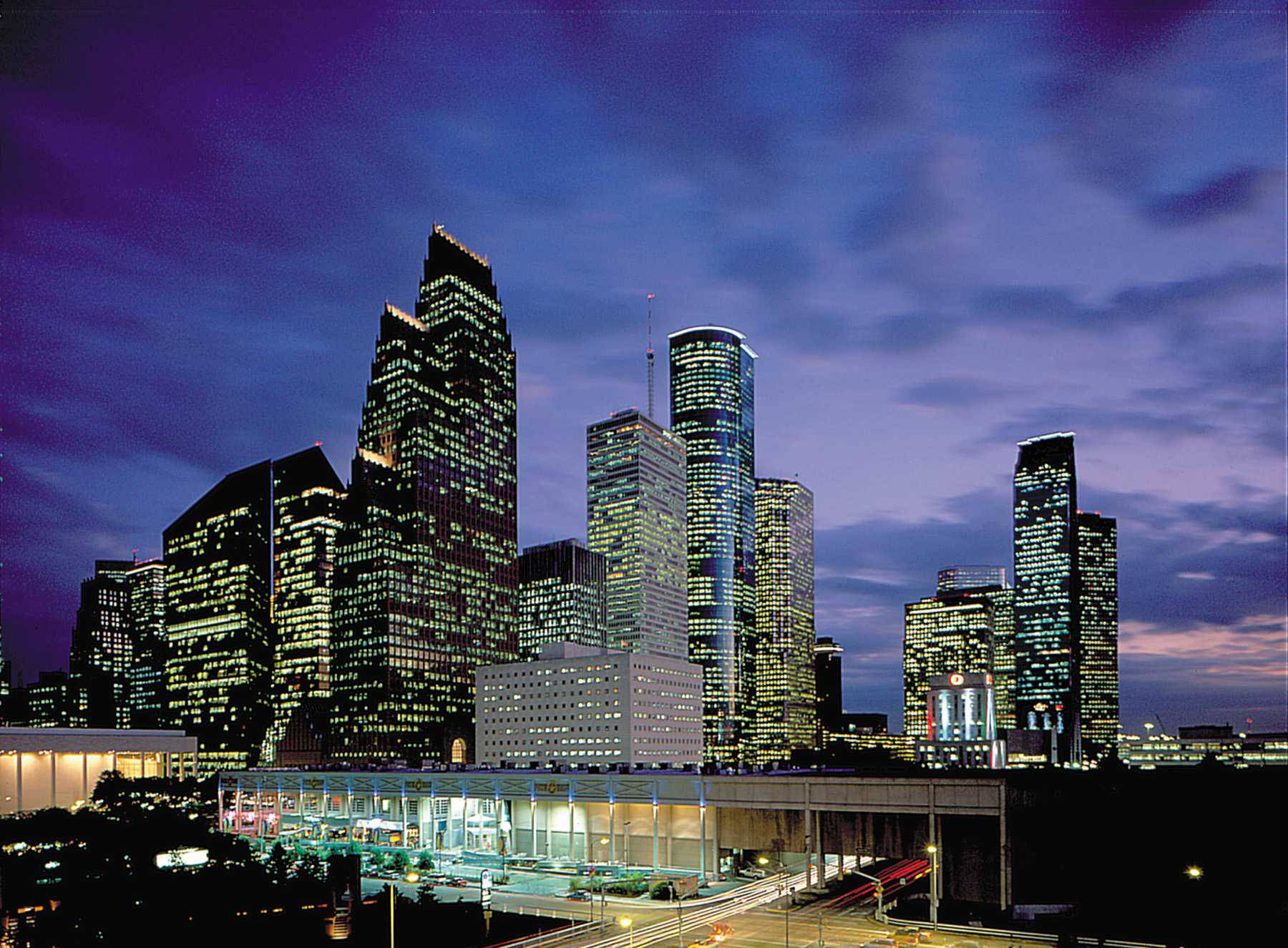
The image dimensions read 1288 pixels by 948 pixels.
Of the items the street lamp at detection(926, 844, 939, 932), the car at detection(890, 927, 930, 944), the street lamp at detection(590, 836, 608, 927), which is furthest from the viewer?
the street lamp at detection(590, 836, 608, 927)

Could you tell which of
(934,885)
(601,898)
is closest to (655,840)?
(601,898)

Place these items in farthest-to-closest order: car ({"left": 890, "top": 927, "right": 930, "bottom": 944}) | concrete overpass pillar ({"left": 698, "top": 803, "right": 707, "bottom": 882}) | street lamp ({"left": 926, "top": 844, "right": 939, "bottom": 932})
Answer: concrete overpass pillar ({"left": 698, "top": 803, "right": 707, "bottom": 882}) < street lamp ({"left": 926, "top": 844, "right": 939, "bottom": 932}) < car ({"left": 890, "top": 927, "right": 930, "bottom": 944})

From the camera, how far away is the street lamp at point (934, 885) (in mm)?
80812

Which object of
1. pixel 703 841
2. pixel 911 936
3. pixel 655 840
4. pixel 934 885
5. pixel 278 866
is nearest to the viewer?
pixel 911 936

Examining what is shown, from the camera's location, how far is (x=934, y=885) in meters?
83.1

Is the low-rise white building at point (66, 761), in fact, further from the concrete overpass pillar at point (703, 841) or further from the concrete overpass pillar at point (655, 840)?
the concrete overpass pillar at point (703, 841)

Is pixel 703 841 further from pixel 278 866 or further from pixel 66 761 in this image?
pixel 66 761

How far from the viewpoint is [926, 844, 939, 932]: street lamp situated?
80812 mm

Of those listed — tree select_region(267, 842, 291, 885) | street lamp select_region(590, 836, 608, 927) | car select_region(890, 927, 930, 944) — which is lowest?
street lamp select_region(590, 836, 608, 927)

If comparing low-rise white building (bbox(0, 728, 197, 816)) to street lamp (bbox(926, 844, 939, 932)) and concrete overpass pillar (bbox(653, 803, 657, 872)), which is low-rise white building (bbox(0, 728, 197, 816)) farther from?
street lamp (bbox(926, 844, 939, 932))

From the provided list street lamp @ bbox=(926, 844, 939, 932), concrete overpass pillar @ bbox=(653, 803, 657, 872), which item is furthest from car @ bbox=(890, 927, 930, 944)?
concrete overpass pillar @ bbox=(653, 803, 657, 872)

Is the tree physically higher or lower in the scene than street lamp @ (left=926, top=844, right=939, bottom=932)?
higher

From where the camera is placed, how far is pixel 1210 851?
110 meters

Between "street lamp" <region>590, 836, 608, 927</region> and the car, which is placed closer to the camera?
the car
